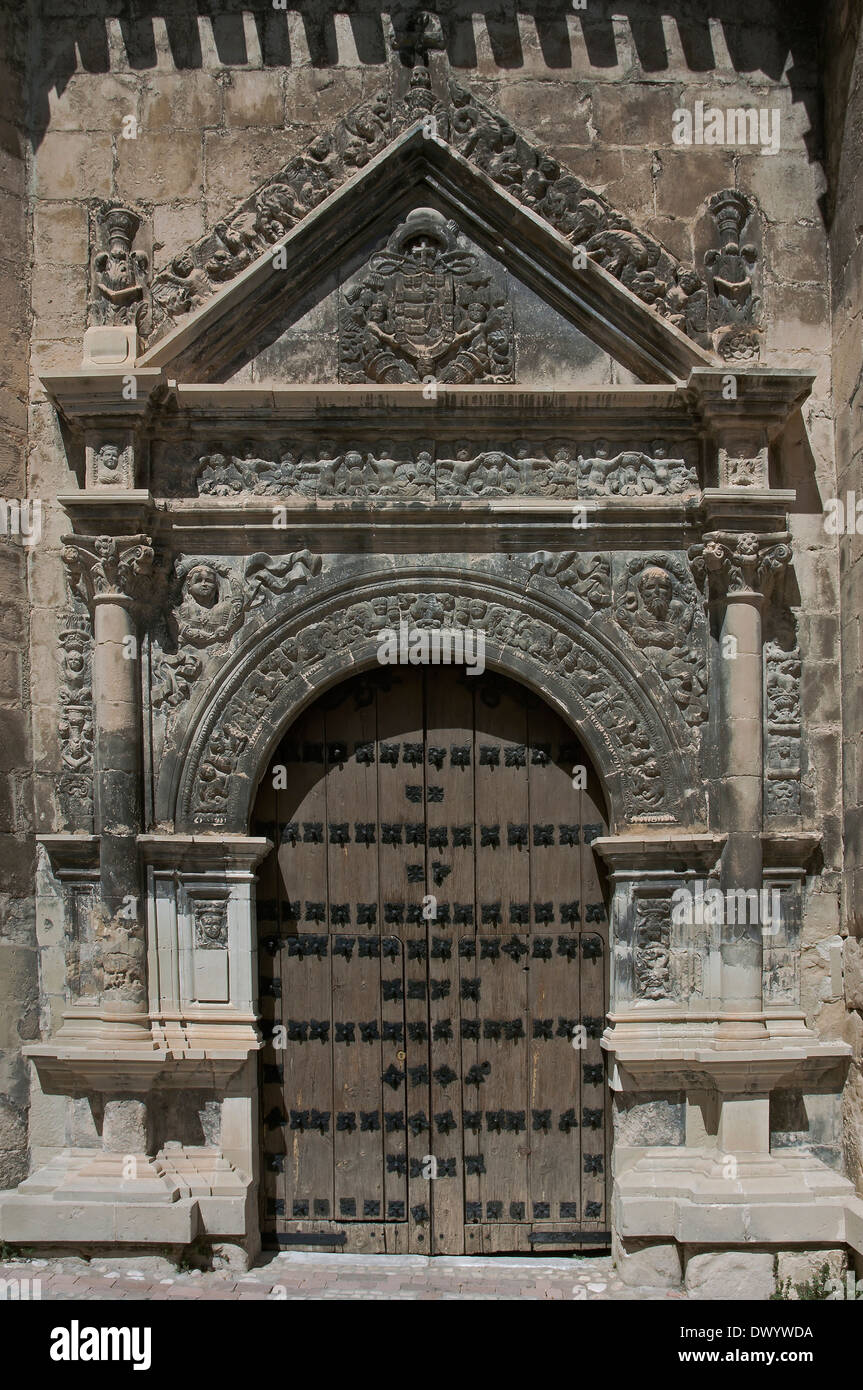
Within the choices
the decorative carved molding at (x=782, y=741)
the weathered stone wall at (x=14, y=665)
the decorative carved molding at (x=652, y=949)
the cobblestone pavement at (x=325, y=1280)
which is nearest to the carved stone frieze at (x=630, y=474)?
the decorative carved molding at (x=782, y=741)

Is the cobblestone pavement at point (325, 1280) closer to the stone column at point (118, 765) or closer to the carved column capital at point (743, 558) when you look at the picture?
the stone column at point (118, 765)

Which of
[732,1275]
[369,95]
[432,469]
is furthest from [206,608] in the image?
[732,1275]

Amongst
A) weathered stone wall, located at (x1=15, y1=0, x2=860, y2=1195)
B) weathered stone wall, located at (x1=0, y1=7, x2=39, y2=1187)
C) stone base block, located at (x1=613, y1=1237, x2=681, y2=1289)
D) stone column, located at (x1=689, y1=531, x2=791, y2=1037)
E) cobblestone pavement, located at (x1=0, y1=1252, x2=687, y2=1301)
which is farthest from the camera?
weathered stone wall, located at (x1=15, y1=0, x2=860, y2=1195)

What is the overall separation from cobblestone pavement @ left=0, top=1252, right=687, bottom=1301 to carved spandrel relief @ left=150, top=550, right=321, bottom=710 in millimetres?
2456

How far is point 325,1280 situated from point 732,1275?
175cm

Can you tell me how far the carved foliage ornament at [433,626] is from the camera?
5.59 m

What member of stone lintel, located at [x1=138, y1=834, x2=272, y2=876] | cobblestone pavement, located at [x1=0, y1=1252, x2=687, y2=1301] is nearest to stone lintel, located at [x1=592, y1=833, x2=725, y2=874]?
stone lintel, located at [x1=138, y1=834, x2=272, y2=876]

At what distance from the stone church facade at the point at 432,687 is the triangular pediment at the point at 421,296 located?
0.06 ft

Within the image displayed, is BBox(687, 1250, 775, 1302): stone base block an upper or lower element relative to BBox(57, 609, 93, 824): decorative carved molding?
lower

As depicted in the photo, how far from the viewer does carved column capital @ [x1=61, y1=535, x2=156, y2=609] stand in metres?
5.47

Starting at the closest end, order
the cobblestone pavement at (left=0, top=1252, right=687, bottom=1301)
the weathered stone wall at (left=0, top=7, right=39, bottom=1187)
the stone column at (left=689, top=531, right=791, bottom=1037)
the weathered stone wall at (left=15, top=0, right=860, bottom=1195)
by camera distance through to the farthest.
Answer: the cobblestone pavement at (left=0, top=1252, right=687, bottom=1301) → the stone column at (left=689, top=531, right=791, bottom=1037) → the weathered stone wall at (left=0, top=7, right=39, bottom=1187) → the weathered stone wall at (left=15, top=0, right=860, bottom=1195)

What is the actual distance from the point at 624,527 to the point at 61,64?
3532mm

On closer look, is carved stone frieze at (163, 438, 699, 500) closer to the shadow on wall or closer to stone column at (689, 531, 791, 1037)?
stone column at (689, 531, 791, 1037)

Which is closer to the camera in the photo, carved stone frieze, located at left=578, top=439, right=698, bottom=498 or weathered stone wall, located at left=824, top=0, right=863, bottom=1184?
weathered stone wall, located at left=824, top=0, right=863, bottom=1184
